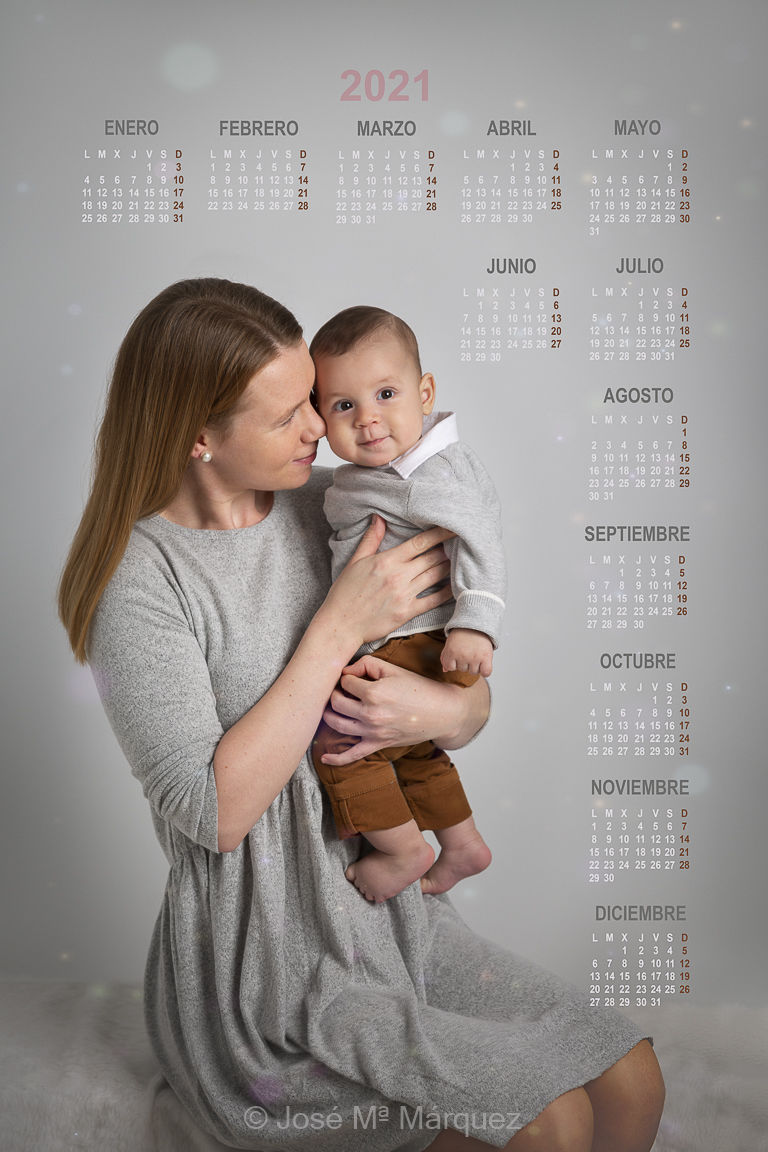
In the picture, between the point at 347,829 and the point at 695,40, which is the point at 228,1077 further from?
the point at 695,40

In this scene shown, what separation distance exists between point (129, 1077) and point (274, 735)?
2.40ft

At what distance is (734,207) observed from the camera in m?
2.29

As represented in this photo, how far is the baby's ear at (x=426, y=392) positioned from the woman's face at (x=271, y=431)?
216 millimetres

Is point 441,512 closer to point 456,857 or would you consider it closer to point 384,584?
point 384,584

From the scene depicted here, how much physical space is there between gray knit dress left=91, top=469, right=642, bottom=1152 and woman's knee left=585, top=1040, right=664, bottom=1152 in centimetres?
3

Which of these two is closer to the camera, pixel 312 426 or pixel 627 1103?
pixel 627 1103

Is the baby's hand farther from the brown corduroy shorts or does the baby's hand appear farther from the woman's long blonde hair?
the woman's long blonde hair

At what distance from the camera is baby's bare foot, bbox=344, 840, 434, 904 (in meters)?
1.57

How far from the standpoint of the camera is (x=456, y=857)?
174cm

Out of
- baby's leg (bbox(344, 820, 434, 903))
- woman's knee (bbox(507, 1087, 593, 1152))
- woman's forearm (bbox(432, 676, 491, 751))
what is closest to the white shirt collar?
woman's forearm (bbox(432, 676, 491, 751))

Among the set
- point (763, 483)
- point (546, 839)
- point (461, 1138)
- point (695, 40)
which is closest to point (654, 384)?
point (763, 483)

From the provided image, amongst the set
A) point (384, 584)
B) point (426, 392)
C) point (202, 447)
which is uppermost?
point (426, 392)

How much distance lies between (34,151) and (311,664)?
4.74 feet

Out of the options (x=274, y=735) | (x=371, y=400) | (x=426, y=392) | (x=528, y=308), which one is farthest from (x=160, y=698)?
(x=528, y=308)
